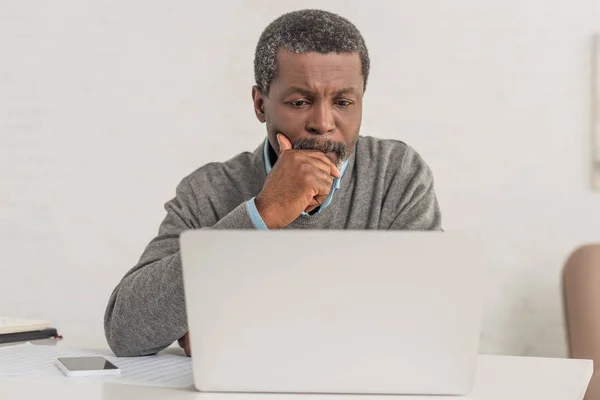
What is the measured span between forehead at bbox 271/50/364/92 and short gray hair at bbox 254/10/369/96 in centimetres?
1

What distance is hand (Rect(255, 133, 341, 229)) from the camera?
1392 mm

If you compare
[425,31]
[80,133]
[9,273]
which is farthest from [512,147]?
[9,273]

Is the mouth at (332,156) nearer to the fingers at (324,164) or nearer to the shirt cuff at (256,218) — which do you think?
the fingers at (324,164)

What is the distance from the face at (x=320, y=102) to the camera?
165cm

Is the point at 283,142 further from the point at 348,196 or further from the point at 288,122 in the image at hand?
the point at 348,196

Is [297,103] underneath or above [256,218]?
above

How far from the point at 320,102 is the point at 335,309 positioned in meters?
0.79

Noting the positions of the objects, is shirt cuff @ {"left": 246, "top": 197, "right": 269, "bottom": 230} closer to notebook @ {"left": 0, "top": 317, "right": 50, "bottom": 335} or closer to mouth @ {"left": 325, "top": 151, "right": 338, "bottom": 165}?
mouth @ {"left": 325, "top": 151, "right": 338, "bottom": 165}

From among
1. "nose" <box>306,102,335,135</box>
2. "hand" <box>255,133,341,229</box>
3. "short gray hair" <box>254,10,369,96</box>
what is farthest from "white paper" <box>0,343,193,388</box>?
"short gray hair" <box>254,10,369,96</box>

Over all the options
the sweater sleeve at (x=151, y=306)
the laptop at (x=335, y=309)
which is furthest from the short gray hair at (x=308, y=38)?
the laptop at (x=335, y=309)

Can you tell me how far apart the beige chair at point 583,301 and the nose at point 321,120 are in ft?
3.96

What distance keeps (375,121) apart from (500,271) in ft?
2.14

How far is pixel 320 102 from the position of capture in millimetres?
1655

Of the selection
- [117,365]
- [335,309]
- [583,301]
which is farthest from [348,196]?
[583,301]
